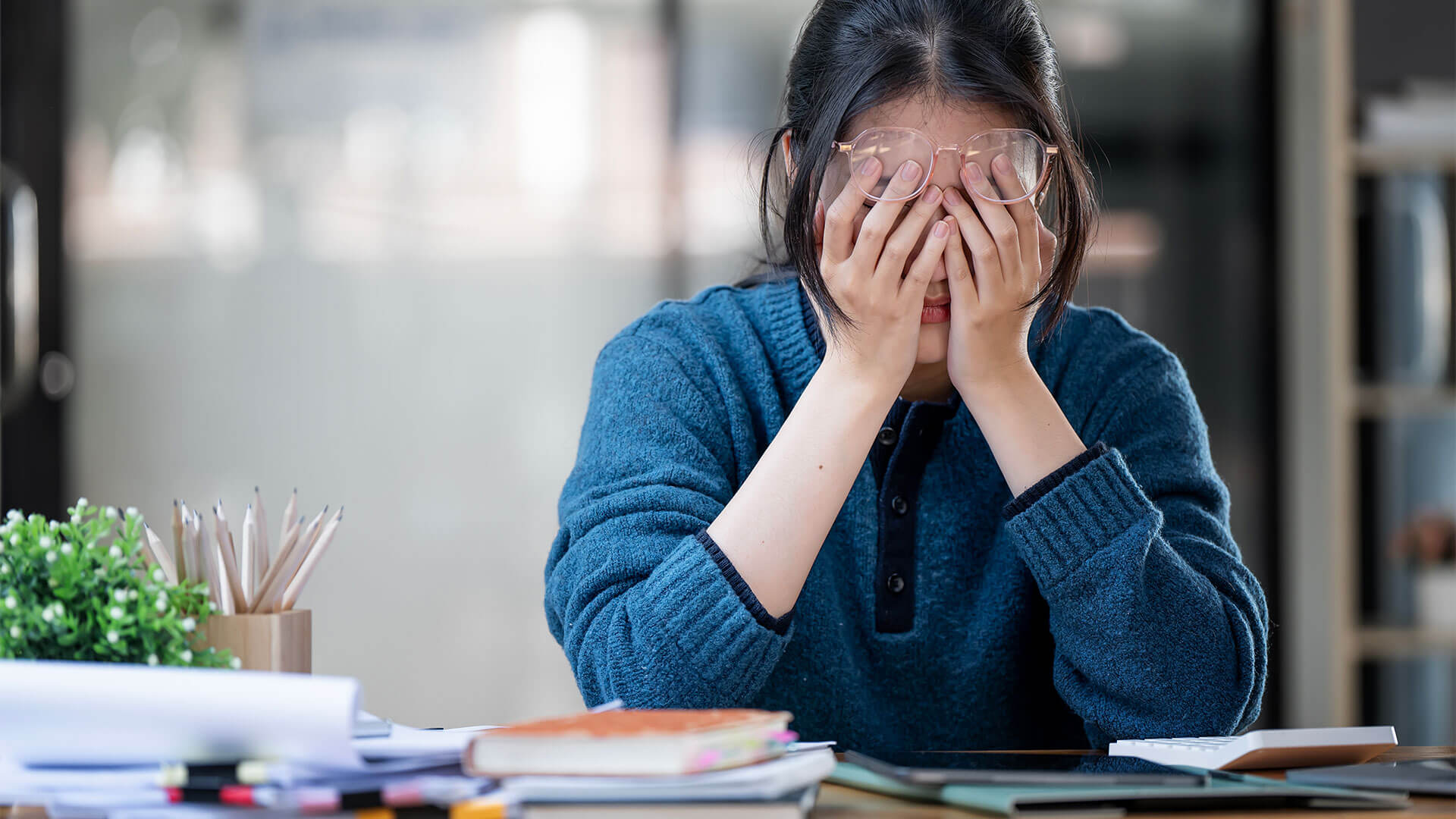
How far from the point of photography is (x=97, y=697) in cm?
59

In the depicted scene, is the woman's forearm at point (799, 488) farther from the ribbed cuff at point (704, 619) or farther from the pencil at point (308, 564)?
the pencil at point (308, 564)

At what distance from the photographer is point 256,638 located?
79cm

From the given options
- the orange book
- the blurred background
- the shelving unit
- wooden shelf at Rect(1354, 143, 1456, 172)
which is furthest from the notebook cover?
wooden shelf at Rect(1354, 143, 1456, 172)

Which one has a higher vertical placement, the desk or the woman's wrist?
the woman's wrist

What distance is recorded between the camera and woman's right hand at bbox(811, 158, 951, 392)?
971mm

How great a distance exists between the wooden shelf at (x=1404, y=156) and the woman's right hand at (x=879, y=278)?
1.80 metres

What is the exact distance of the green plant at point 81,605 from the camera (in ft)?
2.23

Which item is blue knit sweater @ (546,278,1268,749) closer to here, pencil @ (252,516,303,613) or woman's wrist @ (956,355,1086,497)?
woman's wrist @ (956,355,1086,497)

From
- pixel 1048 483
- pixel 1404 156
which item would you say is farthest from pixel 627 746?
pixel 1404 156

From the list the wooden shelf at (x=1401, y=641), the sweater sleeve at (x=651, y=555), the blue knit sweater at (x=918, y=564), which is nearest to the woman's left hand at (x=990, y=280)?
the blue knit sweater at (x=918, y=564)

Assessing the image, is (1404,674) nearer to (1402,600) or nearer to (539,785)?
(1402,600)

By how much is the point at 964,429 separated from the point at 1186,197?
1.73 meters

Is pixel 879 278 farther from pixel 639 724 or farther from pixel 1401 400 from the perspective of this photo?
pixel 1401 400

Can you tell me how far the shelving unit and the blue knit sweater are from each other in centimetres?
142
